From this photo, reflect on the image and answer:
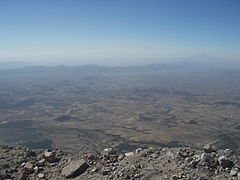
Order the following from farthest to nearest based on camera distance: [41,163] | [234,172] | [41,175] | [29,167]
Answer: [41,163], [29,167], [41,175], [234,172]

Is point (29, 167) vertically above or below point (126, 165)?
below

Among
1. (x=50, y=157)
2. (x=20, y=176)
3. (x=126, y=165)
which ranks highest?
(x=126, y=165)

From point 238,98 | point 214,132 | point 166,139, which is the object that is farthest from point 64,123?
point 238,98

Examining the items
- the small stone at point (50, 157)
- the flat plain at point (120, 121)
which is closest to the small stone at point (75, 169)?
the small stone at point (50, 157)

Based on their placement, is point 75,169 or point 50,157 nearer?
point 75,169

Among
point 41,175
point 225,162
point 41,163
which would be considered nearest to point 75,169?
point 41,175

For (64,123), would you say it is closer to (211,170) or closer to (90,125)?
(90,125)

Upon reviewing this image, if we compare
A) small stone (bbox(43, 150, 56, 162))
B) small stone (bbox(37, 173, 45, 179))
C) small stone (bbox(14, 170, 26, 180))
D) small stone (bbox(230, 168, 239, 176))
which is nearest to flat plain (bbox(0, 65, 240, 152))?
small stone (bbox(43, 150, 56, 162))

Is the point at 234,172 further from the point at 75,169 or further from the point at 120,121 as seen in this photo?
the point at 120,121

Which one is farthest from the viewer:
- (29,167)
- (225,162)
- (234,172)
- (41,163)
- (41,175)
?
(41,163)
